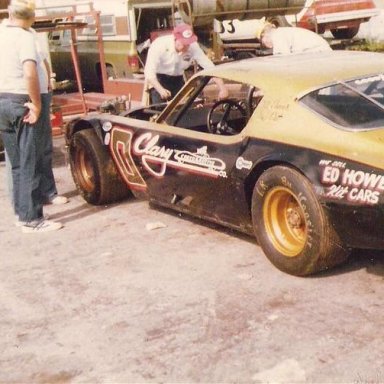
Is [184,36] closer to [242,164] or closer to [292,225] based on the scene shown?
[242,164]

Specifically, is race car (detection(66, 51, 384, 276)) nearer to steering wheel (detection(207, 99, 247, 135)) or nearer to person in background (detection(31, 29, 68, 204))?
steering wheel (detection(207, 99, 247, 135))

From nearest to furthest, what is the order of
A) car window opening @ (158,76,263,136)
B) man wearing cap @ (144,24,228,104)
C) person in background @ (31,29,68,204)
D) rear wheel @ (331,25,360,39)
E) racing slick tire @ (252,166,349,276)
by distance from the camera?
1. racing slick tire @ (252,166,349,276)
2. car window opening @ (158,76,263,136)
3. person in background @ (31,29,68,204)
4. man wearing cap @ (144,24,228,104)
5. rear wheel @ (331,25,360,39)

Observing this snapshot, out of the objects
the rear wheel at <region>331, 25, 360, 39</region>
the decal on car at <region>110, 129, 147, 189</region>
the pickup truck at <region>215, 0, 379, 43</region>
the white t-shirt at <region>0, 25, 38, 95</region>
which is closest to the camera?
the white t-shirt at <region>0, 25, 38, 95</region>

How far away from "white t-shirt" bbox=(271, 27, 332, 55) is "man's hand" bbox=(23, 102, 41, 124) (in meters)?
3.12

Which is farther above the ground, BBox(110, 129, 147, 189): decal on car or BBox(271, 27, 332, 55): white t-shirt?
BBox(271, 27, 332, 55): white t-shirt

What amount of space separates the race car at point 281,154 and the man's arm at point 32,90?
751 mm

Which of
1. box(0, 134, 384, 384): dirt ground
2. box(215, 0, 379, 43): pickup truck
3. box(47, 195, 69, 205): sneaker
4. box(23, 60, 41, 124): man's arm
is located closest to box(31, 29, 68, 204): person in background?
box(47, 195, 69, 205): sneaker

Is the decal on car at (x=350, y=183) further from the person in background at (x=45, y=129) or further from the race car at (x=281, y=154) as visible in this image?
the person in background at (x=45, y=129)

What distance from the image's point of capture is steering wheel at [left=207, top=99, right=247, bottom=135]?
17.2 feet

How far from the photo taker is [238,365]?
11.2 feet

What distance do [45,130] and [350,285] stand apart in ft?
10.3

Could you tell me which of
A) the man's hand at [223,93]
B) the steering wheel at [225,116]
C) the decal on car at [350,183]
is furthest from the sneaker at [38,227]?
the decal on car at [350,183]

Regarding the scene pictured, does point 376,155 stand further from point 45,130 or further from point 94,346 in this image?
point 45,130

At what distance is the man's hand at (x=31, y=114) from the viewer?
5.48 m
